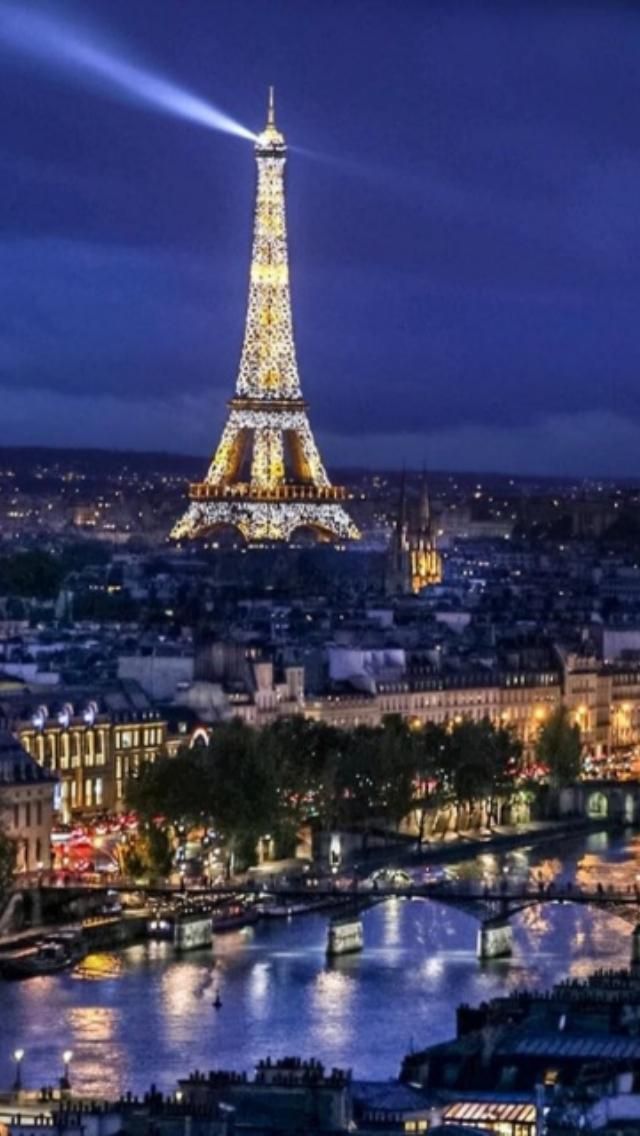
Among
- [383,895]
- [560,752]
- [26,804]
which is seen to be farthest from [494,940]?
[560,752]

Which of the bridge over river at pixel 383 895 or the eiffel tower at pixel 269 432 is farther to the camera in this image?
the eiffel tower at pixel 269 432

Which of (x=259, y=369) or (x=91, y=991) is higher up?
(x=259, y=369)

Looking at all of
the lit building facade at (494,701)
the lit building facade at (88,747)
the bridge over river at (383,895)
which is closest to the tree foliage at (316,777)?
the lit building facade at (88,747)

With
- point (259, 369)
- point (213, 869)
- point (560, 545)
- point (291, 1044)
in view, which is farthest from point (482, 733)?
point (560, 545)

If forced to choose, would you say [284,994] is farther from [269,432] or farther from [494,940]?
[269,432]

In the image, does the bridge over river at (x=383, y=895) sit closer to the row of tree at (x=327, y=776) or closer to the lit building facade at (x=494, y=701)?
the row of tree at (x=327, y=776)

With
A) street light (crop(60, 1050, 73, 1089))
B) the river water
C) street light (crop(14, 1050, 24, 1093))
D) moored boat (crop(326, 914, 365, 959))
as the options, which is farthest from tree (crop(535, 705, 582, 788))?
street light (crop(14, 1050, 24, 1093))

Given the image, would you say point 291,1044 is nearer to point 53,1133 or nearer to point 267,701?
point 53,1133
